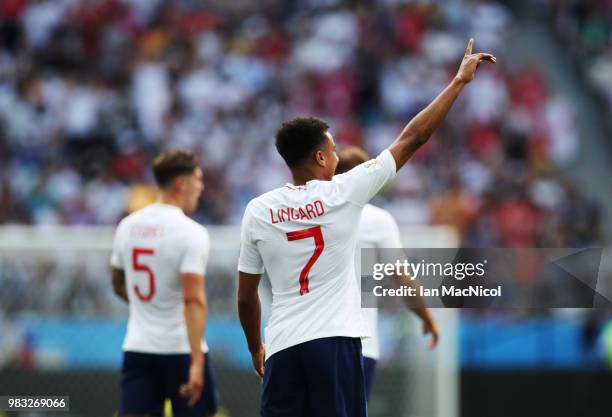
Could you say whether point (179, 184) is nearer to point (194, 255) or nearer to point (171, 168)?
point (171, 168)

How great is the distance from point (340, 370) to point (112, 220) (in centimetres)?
951

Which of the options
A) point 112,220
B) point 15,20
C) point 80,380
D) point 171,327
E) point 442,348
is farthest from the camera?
point 15,20

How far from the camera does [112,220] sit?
14.3 metres

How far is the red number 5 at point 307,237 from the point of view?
5.18 m

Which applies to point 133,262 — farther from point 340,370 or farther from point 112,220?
point 112,220

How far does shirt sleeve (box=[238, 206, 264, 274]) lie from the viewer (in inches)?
209

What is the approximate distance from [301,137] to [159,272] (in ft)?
6.23

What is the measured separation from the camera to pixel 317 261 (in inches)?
205

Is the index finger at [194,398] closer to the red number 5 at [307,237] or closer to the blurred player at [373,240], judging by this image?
the blurred player at [373,240]

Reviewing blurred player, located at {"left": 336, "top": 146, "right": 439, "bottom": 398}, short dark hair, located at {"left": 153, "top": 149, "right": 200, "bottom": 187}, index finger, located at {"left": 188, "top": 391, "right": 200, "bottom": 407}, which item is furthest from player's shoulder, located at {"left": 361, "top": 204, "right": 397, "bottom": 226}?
index finger, located at {"left": 188, "top": 391, "right": 200, "bottom": 407}

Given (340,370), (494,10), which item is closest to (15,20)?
(494,10)

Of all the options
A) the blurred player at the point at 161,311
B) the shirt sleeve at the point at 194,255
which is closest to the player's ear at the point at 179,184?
the blurred player at the point at 161,311
